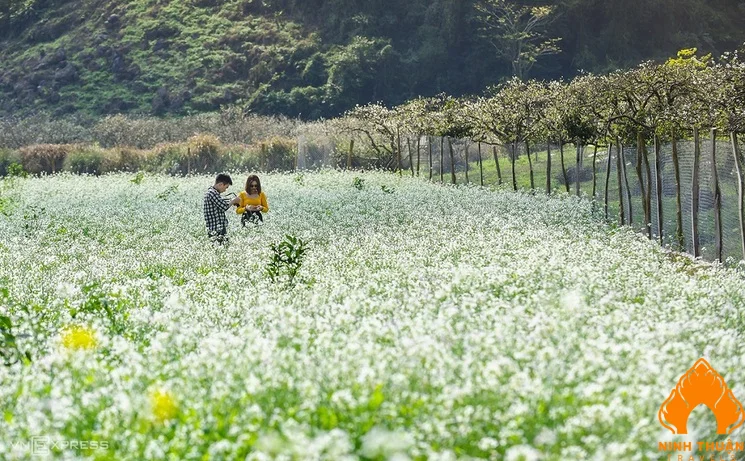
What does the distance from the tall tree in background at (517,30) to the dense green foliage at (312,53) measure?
780mm

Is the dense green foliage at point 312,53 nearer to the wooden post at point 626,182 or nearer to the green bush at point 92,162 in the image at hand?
the green bush at point 92,162

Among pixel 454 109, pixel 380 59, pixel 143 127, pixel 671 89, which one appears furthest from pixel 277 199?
pixel 380 59

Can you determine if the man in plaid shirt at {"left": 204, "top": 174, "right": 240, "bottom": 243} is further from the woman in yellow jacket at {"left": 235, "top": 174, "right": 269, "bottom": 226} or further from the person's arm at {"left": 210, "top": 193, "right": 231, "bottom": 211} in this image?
the woman in yellow jacket at {"left": 235, "top": 174, "right": 269, "bottom": 226}

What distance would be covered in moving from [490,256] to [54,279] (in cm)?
514

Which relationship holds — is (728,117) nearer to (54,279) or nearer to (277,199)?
(54,279)

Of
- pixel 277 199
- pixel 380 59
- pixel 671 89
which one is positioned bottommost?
pixel 277 199

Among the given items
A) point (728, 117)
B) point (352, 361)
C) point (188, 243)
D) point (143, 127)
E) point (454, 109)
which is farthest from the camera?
point (143, 127)

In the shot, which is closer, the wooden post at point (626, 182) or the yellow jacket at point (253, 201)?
the yellow jacket at point (253, 201)

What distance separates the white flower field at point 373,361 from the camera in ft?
16.9

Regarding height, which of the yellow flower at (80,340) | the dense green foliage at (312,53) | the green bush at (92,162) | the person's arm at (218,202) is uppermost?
the dense green foliage at (312,53)

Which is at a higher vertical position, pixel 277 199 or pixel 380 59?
pixel 380 59

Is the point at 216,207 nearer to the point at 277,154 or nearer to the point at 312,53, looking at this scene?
the point at 277,154

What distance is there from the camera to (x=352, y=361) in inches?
232

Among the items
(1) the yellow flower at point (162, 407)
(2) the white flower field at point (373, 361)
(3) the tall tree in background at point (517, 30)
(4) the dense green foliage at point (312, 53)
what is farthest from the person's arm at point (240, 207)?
(3) the tall tree in background at point (517, 30)
